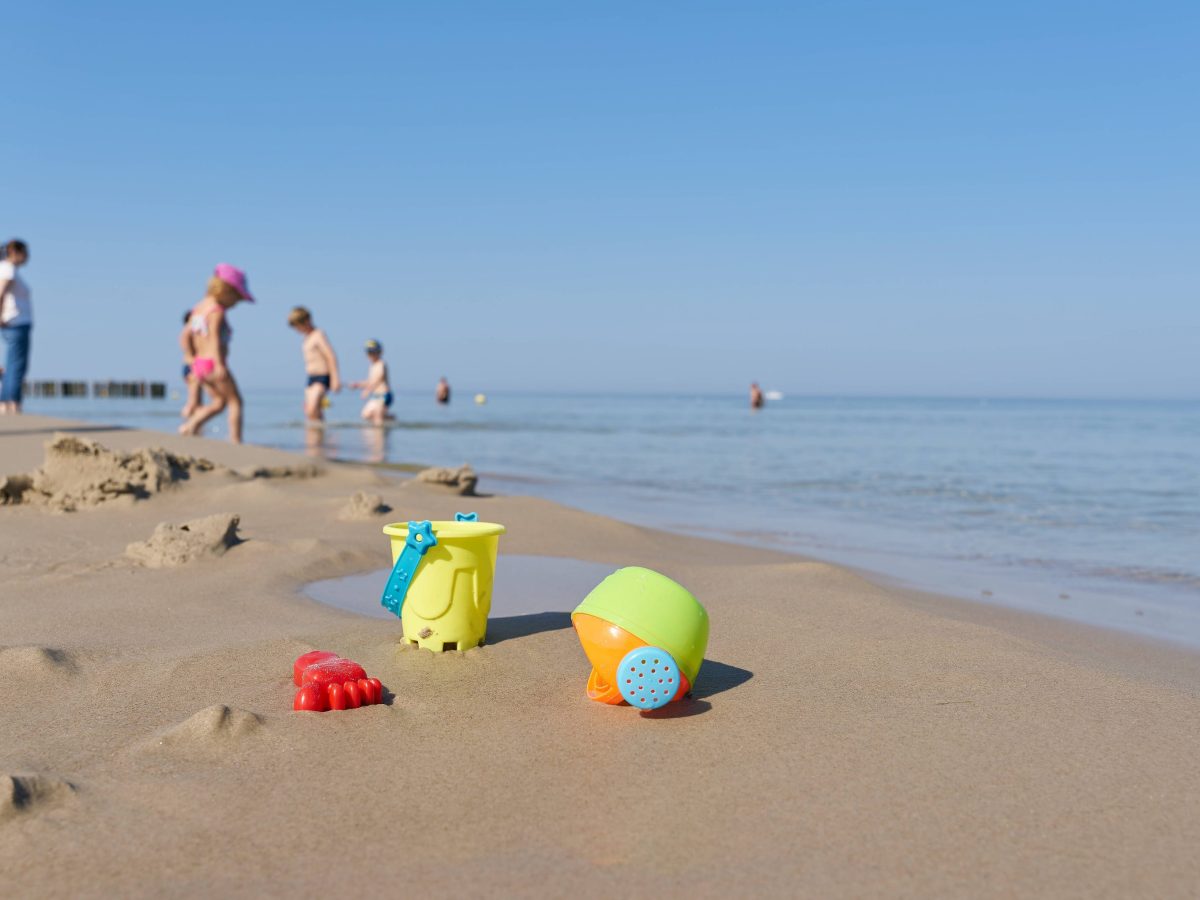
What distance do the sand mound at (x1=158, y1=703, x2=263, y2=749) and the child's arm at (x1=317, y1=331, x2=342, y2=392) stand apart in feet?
44.6

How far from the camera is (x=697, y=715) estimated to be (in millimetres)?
2389

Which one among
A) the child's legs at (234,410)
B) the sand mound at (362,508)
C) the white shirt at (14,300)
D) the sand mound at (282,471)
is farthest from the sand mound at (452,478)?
the white shirt at (14,300)

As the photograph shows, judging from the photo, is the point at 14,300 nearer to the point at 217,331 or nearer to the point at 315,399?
the point at 217,331

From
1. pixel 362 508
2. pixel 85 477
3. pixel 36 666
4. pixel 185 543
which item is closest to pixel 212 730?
pixel 36 666

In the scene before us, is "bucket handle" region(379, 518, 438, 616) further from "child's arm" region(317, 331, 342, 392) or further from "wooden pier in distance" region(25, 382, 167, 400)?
"wooden pier in distance" region(25, 382, 167, 400)

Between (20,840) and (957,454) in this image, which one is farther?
(957,454)

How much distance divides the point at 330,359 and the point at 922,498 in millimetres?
10440

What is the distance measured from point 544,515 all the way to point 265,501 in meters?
1.71

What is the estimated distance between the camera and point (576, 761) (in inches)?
82.3

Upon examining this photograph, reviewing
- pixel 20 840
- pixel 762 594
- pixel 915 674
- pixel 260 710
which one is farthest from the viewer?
pixel 762 594

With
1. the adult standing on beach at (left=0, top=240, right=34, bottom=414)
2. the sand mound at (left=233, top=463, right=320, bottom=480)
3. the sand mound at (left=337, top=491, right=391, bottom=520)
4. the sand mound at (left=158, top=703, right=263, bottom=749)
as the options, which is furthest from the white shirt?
the sand mound at (left=158, top=703, right=263, bottom=749)

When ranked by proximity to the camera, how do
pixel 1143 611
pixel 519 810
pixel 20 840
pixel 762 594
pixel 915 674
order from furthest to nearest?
pixel 1143 611 → pixel 762 594 → pixel 915 674 → pixel 519 810 → pixel 20 840

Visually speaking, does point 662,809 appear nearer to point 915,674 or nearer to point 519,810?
point 519,810

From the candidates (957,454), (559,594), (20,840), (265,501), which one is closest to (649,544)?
(559,594)
